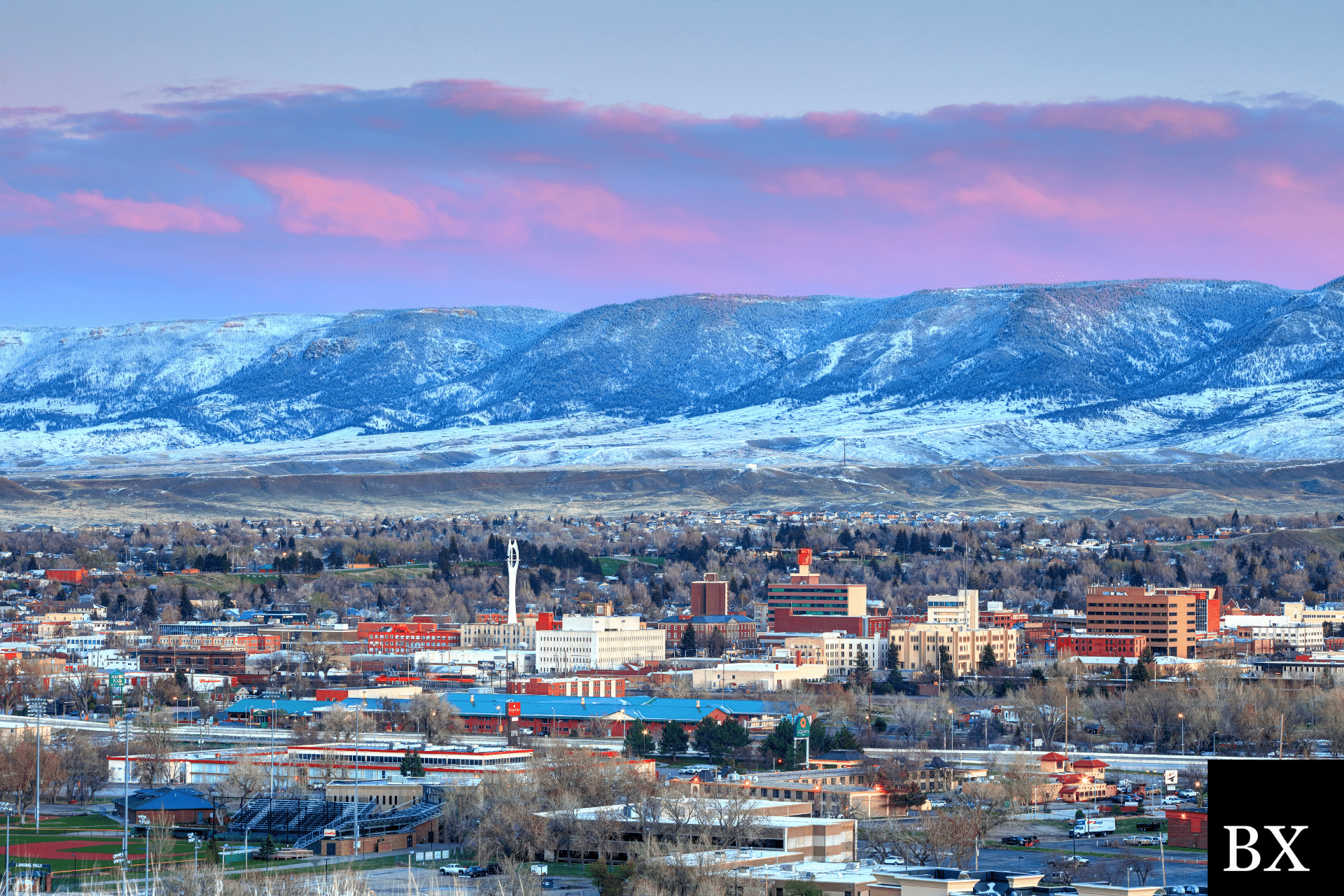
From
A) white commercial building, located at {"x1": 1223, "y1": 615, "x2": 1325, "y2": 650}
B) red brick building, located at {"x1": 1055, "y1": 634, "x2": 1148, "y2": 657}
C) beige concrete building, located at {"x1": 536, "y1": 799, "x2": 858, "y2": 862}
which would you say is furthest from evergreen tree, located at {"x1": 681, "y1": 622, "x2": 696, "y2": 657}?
beige concrete building, located at {"x1": 536, "y1": 799, "x2": 858, "y2": 862}

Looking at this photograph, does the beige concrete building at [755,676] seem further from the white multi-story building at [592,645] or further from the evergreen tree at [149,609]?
the evergreen tree at [149,609]

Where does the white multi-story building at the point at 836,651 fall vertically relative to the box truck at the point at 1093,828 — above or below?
above

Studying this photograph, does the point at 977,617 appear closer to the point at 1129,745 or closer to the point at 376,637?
the point at 376,637

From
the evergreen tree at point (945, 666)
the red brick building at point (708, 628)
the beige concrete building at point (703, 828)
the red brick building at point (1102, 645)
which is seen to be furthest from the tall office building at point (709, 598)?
the beige concrete building at point (703, 828)

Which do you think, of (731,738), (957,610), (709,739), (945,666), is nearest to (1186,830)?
(731,738)

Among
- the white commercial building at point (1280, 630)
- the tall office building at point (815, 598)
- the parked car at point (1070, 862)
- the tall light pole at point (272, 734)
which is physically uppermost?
the tall office building at point (815, 598)
